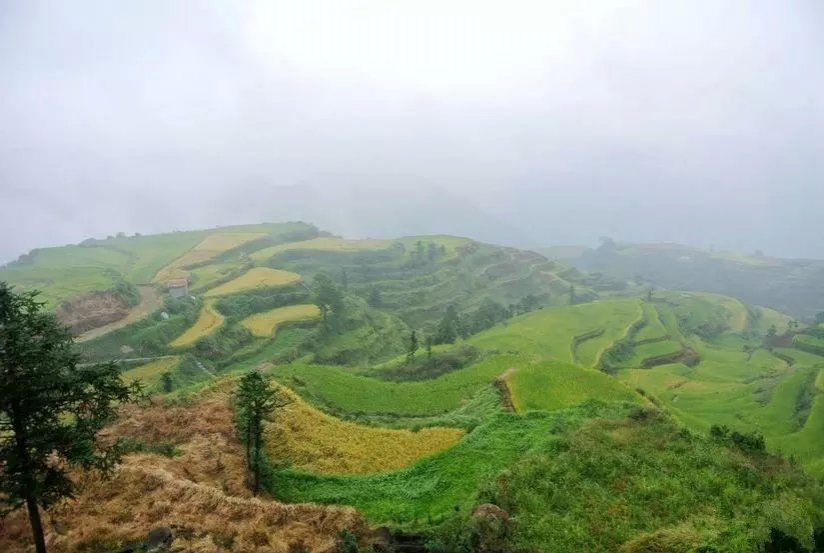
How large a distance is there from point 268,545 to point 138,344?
5282cm

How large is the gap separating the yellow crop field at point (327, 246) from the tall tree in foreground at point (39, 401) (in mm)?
112306

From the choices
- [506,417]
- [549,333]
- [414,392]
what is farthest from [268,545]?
[549,333]

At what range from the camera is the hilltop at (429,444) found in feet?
60.6

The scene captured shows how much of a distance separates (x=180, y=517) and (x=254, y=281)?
74.6m

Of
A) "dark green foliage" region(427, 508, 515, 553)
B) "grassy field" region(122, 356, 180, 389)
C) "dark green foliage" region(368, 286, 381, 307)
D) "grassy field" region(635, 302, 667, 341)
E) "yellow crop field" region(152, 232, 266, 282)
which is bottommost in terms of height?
"grassy field" region(635, 302, 667, 341)

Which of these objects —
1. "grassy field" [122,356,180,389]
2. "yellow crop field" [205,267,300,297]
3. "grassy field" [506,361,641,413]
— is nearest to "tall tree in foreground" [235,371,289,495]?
"grassy field" [506,361,641,413]

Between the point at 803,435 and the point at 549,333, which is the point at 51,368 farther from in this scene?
the point at 549,333

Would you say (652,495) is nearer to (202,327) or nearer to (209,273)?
(202,327)

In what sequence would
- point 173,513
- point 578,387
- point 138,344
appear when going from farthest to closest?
point 138,344 → point 578,387 → point 173,513

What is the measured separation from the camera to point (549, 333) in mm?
84125

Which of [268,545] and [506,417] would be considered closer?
[268,545]

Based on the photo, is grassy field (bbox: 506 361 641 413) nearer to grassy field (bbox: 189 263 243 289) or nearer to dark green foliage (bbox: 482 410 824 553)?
dark green foliage (bbox: 482 410 824 553)

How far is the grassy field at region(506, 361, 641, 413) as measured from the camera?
109 feet

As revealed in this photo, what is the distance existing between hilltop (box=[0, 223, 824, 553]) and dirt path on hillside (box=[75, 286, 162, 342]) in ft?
1.98
